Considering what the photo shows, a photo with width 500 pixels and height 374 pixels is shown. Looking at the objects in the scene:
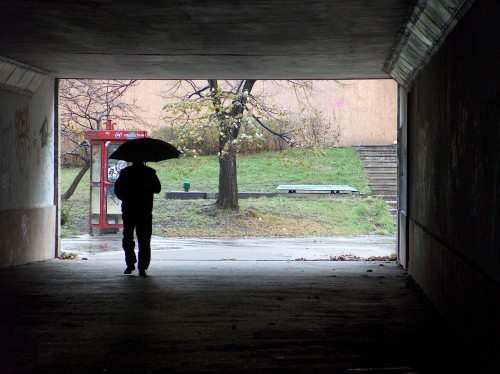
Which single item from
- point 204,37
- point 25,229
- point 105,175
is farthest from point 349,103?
point 204,37

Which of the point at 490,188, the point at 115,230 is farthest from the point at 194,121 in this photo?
the point at 490,188

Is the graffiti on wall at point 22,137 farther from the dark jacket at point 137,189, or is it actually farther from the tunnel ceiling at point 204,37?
the dark jacket at point 137,189

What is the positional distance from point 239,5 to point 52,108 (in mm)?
8711

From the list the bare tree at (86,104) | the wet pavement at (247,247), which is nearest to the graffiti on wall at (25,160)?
the wet pavement at (247,247)

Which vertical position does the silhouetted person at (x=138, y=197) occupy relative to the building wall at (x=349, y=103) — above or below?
below

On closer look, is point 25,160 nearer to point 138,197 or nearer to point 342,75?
point 138,197

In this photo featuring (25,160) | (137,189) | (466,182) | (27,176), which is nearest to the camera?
(466,182)

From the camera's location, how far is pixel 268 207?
95.6 feet

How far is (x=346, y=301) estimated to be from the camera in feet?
36.3

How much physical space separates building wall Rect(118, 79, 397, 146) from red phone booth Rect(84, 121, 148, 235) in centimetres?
1222

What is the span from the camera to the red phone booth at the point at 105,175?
24406mm

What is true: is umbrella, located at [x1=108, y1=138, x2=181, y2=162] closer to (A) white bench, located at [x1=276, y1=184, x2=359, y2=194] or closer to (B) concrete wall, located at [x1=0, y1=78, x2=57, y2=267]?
(B) concrete wall, located at [x1=0, y1=78, x2=57, y2=267]

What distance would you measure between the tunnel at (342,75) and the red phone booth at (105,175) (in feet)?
19.1

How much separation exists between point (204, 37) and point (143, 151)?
2379mm
